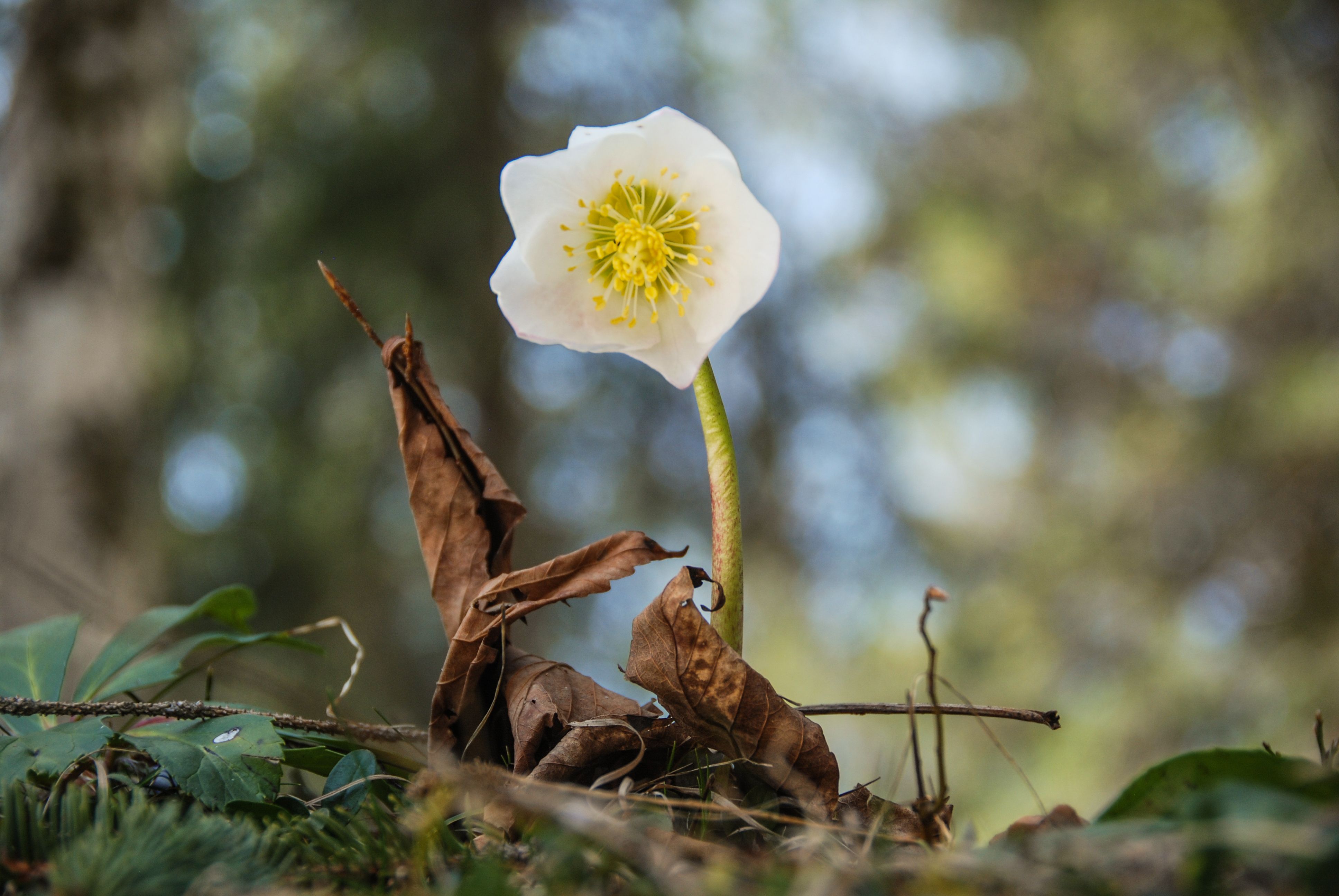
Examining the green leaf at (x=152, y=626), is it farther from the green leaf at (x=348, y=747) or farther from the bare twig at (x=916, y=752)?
the bare twig at (x=916, y=752)

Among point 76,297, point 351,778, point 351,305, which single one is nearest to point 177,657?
point 351,778

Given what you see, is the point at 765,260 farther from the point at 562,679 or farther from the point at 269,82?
the point at 269,82

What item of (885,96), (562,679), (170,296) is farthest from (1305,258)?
(170,296)

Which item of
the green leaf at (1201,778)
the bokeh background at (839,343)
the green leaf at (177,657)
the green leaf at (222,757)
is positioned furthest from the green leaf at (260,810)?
the bokeh background at (839,343)

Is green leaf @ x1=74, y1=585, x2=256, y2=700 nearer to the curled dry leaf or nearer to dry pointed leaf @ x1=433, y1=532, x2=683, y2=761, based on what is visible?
dry pointed leaf @ x1=433, y1=532, x2=683, y2=761

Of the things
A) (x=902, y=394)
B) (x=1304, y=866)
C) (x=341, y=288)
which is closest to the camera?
(x=1304, y=866)

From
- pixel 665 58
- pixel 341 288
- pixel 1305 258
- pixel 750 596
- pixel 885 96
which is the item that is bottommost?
pixel 341 288
